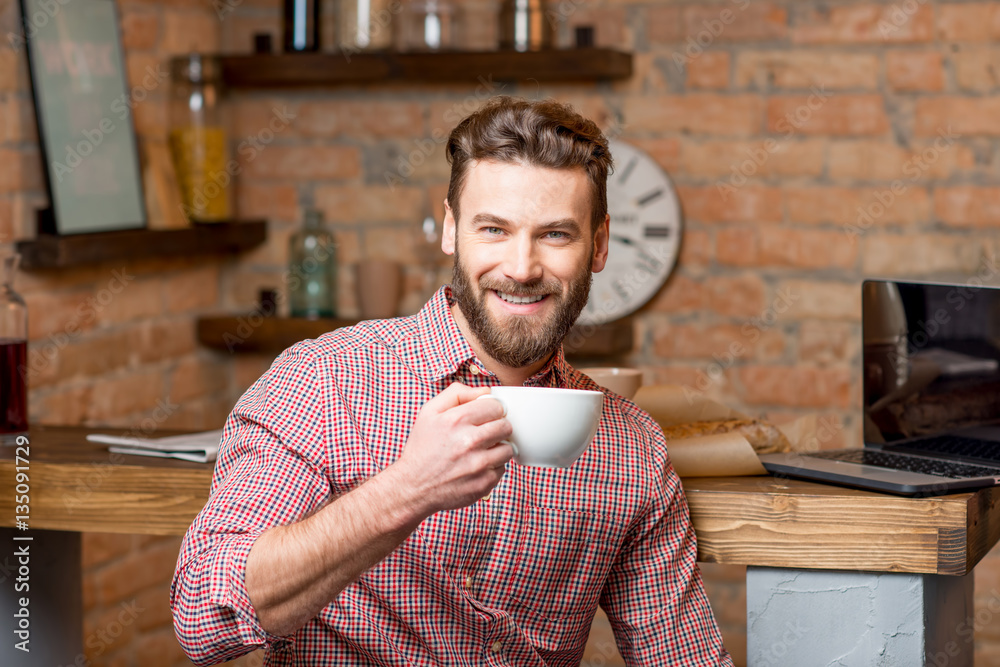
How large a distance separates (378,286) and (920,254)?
1257mm

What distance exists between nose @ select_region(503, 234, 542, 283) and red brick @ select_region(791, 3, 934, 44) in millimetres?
1586

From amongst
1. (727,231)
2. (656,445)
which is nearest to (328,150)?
(727,231)

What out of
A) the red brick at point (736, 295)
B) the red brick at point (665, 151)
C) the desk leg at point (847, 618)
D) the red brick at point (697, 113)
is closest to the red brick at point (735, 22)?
the red brick at point (697, 113)

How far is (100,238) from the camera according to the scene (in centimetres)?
213

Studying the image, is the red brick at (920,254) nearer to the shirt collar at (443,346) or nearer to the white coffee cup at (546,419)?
the shirt collar at (443,346)

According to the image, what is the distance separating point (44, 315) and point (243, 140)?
901 mm

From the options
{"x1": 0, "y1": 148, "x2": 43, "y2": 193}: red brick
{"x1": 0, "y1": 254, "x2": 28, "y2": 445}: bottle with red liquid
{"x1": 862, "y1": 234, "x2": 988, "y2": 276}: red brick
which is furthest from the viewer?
{"x1": 862, "y1": 234, "x2": 988, "y2": 276}: red brick

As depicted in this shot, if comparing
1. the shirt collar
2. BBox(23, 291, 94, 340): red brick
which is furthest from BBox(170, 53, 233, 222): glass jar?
the shirt collar

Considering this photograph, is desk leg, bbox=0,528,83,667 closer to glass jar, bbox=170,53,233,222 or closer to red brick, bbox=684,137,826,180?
glass jar, bbox=170,53,233,222

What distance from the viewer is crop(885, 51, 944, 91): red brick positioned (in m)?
2.48

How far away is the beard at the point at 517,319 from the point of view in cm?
122

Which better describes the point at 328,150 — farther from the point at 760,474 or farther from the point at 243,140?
the point at 760,474

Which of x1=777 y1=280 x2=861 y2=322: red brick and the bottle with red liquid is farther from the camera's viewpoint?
x1=777 y1=280 x2=861 y2=322: red brick

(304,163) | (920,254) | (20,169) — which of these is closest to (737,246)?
(920,254)
